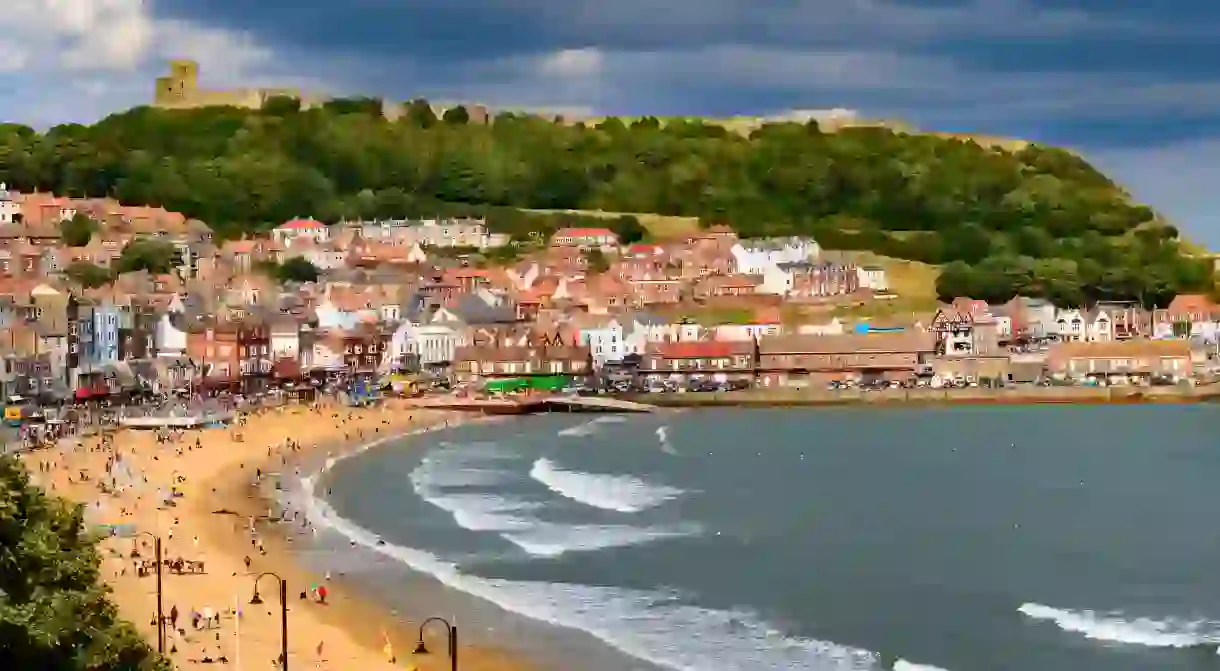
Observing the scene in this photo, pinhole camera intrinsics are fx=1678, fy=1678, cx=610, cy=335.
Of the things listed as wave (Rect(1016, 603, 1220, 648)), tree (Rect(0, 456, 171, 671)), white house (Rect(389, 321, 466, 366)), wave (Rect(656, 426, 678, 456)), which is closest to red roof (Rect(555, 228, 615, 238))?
white house (Rect(389, 321, 466, 366))

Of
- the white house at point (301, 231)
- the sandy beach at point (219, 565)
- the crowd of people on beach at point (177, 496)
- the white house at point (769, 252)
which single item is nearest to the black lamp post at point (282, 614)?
the sandy beach at point (219, 565)

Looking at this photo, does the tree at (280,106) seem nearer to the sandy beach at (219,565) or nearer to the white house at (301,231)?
the white house at (301,231)

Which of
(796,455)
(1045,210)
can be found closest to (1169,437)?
(796,455)

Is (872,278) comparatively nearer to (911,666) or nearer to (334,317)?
(334,317)

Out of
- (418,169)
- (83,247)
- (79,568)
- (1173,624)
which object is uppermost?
(418,169)

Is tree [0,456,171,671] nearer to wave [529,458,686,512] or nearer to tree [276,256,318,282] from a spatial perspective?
wave [529,458,686,512]

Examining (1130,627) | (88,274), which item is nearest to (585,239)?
(88,274)

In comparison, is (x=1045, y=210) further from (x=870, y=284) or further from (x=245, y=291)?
(x=245, y=291)
